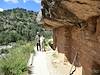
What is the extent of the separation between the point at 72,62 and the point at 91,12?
264 inches

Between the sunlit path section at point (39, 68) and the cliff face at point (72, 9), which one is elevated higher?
the cliff face at point (72, 9)

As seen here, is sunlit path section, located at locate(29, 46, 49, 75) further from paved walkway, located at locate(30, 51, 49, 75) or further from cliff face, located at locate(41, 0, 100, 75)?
cliff face, located at locate(41, 0, 100, 75)

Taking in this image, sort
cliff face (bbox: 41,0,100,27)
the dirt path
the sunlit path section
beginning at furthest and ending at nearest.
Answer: the sunlit path section
the dirt path
cliff face (bbox: 41,0,100,27)

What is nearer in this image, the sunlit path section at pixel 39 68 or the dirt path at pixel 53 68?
the dirt path at pixel 53 68

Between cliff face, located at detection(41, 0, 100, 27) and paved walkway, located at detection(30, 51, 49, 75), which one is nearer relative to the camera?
cliff face, located at detection(41, 0, 100, 27)

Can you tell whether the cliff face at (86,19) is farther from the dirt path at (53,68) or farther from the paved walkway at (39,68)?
the paved walkway at (39,68)

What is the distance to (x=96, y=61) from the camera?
8.26 meters

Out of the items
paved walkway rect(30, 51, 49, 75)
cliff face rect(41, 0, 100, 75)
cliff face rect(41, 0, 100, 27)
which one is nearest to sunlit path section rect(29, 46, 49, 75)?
paved walkway rect(30, 51, 49, 75)

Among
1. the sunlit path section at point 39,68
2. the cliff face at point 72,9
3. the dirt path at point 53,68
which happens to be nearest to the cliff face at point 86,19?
the cliff face at point 72,9

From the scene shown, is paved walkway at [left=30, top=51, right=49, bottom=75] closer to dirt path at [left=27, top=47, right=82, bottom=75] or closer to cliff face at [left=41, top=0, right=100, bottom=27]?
dirt path at [left=27, top=47, right=82, bottom=75]

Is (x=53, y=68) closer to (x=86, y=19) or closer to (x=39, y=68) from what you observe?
(x=39, y=68)

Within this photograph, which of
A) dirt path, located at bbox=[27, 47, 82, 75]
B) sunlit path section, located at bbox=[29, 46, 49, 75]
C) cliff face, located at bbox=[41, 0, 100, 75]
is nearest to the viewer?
cliff face, located at bbox=[41, 0, 100, 75]

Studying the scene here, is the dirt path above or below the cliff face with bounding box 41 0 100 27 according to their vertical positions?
below

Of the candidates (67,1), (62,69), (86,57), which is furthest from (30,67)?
(67,1)
